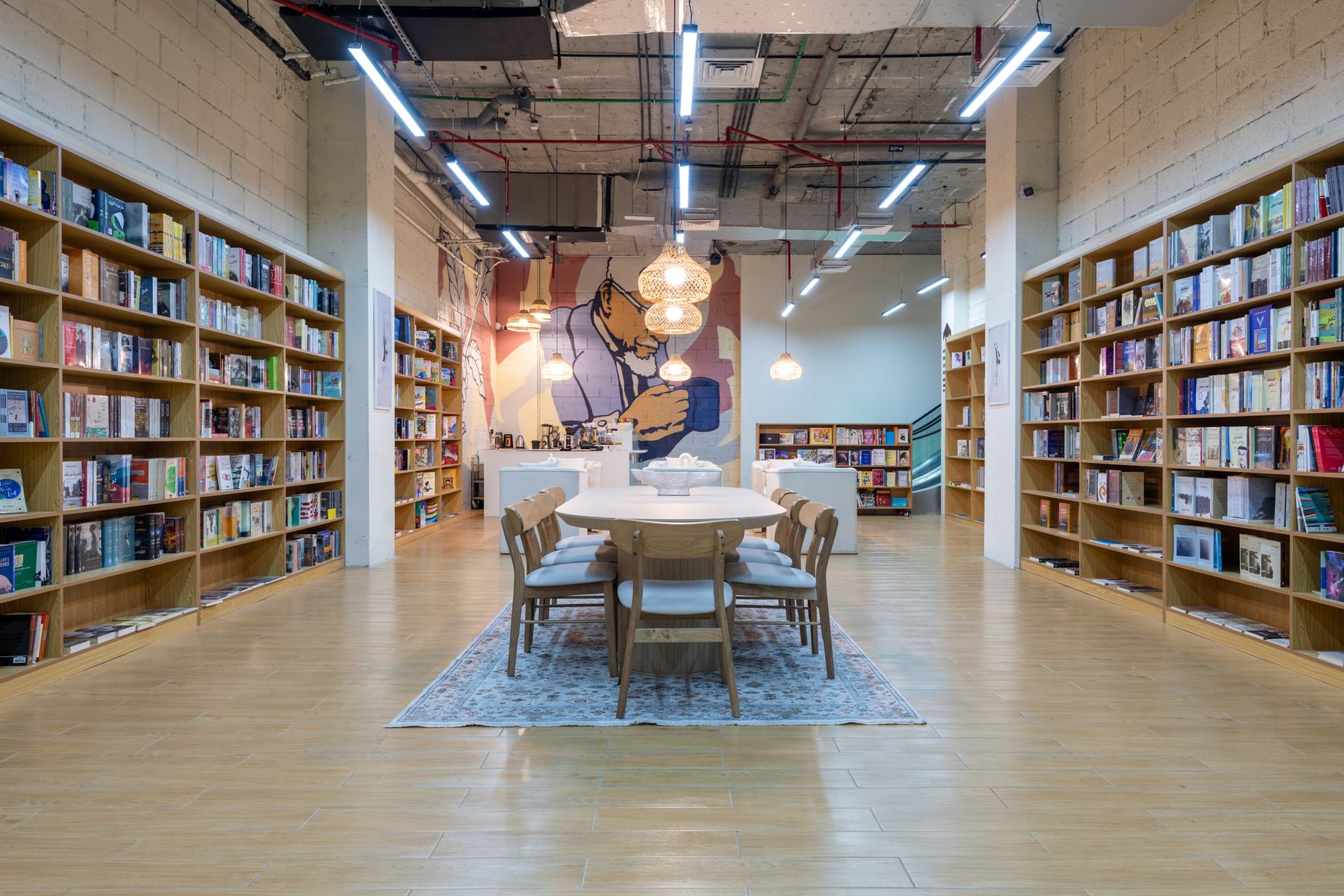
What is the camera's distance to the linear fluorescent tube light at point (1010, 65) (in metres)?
4.25

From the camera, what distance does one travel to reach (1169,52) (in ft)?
18.3

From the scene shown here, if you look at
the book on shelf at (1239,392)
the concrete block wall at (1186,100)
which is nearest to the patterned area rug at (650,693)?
the book on shelf at (1239,392)

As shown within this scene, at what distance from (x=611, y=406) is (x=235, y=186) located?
26.4 ft

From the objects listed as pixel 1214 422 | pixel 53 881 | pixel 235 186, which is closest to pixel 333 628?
pixel 53 881

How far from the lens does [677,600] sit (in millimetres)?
3338

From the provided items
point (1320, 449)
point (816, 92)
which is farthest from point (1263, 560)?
point (816, 92)

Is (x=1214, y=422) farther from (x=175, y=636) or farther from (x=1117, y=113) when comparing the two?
(x=175, y=636)

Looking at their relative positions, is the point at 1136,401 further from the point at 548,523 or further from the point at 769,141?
the point at 769,141

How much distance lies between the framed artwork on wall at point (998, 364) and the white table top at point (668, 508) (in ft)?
11.0

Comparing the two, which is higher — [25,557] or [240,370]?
[240,370]

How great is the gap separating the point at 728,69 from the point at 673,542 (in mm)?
4858

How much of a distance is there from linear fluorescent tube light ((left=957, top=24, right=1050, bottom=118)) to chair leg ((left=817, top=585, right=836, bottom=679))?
3276mm

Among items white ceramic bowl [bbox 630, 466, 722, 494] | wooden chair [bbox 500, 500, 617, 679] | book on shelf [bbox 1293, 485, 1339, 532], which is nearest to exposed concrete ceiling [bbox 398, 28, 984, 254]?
white ceramic bowl [bbox 630, 466, 722, 494]

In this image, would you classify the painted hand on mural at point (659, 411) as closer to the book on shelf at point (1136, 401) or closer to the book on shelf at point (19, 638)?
the book on shelf at point (1136, 401)
